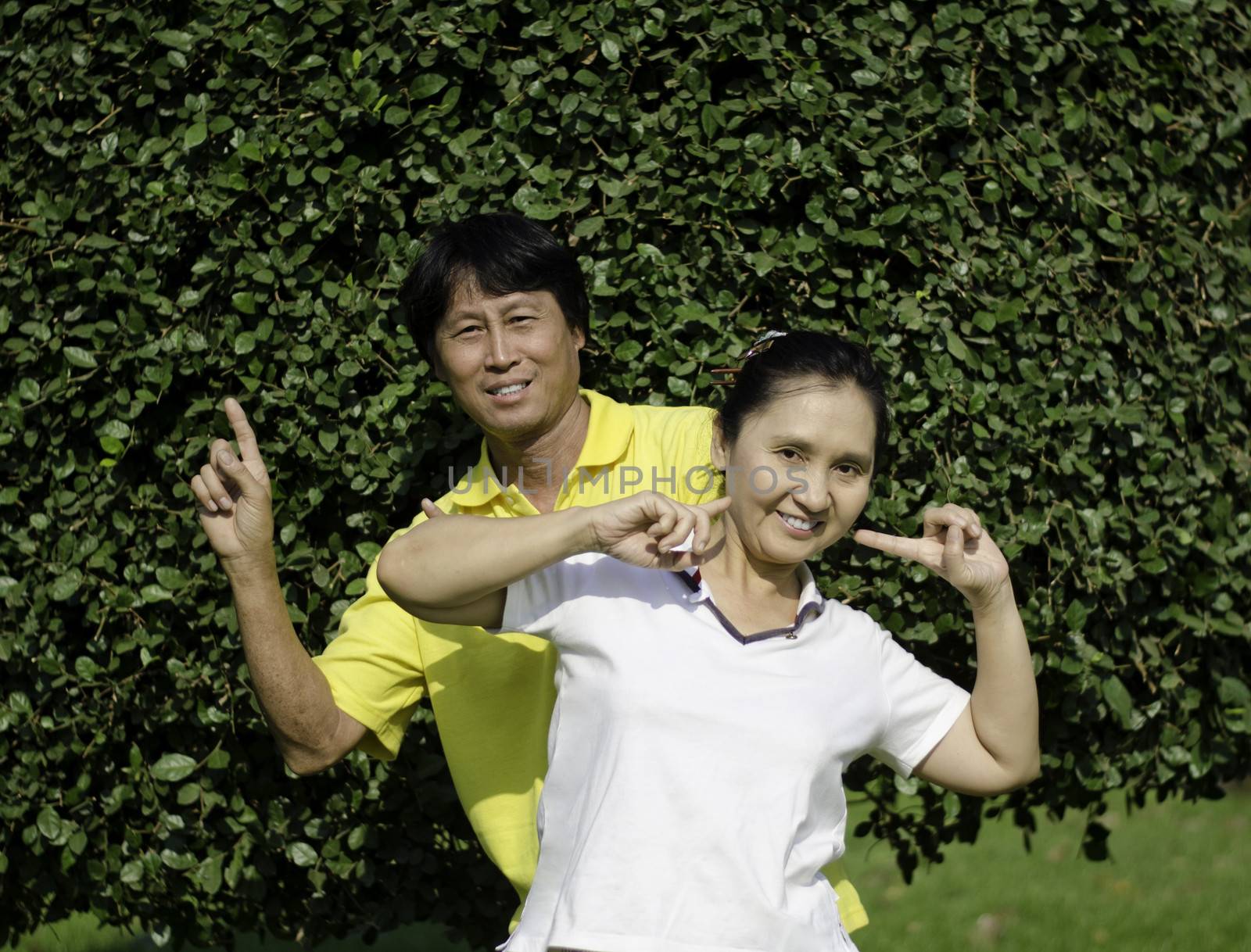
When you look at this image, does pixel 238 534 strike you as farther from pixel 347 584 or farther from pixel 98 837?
pixel 98 837

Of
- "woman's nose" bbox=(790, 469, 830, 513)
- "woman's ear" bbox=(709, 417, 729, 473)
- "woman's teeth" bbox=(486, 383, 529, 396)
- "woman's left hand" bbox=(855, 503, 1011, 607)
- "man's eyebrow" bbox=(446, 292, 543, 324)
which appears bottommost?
"woman's left hand" bbox=(855, 503, 1011, 607)

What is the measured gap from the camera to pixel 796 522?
2.29 metres

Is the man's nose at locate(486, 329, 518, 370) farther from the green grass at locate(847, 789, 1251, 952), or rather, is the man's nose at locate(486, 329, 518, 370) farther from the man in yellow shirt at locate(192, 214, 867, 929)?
the green grass at locate(847, 789, 1251, 952)

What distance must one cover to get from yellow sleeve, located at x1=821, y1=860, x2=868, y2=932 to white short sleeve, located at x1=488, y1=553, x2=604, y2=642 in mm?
760

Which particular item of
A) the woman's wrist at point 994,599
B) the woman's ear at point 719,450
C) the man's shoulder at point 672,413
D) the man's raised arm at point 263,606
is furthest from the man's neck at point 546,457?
the woman's wrist at point 994,599

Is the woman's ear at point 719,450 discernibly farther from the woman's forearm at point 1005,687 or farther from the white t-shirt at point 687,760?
the woman's forearm at point 1005,687

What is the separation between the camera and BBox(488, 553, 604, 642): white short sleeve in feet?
7.32

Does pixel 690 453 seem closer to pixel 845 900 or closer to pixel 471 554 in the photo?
pixel 471 554

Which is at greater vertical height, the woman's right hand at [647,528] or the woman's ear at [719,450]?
the woman's ear at [719,450]

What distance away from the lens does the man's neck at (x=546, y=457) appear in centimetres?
292

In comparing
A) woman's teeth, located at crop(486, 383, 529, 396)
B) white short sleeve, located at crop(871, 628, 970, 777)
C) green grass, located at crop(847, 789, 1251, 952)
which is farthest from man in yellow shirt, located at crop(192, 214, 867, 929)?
green grass, located at crop(847, 789, 1251, 952)

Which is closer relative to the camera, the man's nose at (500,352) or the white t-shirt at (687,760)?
the white t-shirt at (687,760)

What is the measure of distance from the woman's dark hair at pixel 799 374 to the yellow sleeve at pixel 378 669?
0.75 meters

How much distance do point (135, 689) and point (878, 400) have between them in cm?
196
